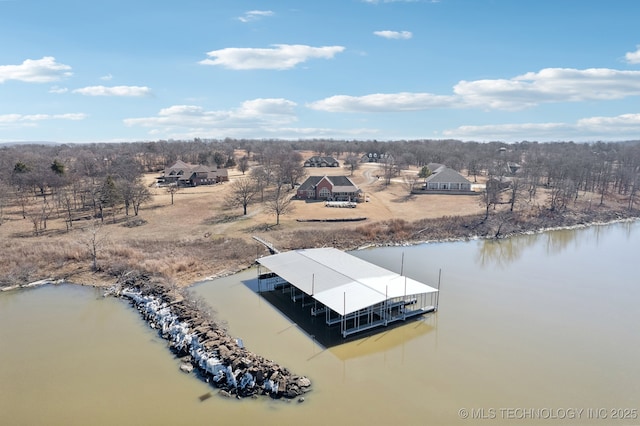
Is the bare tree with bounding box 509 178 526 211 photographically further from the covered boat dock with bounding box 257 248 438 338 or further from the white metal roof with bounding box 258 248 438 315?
the white metal roof with bounding box 258 248 438 315

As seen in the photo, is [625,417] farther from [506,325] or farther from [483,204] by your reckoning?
[483,204]

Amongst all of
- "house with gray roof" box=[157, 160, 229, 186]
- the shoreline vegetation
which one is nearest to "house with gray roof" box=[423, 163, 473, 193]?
the shoreline vegetation

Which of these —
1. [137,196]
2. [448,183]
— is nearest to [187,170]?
[137,196]

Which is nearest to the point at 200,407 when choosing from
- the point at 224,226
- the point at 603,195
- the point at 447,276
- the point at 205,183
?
the point at 447,276

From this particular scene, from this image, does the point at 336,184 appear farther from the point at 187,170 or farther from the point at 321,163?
the point at 321,163

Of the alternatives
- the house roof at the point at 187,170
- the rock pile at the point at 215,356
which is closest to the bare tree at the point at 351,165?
the house roof at the point at 187,170

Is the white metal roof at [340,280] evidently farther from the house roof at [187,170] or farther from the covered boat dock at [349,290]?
the house roof at [187,170]
